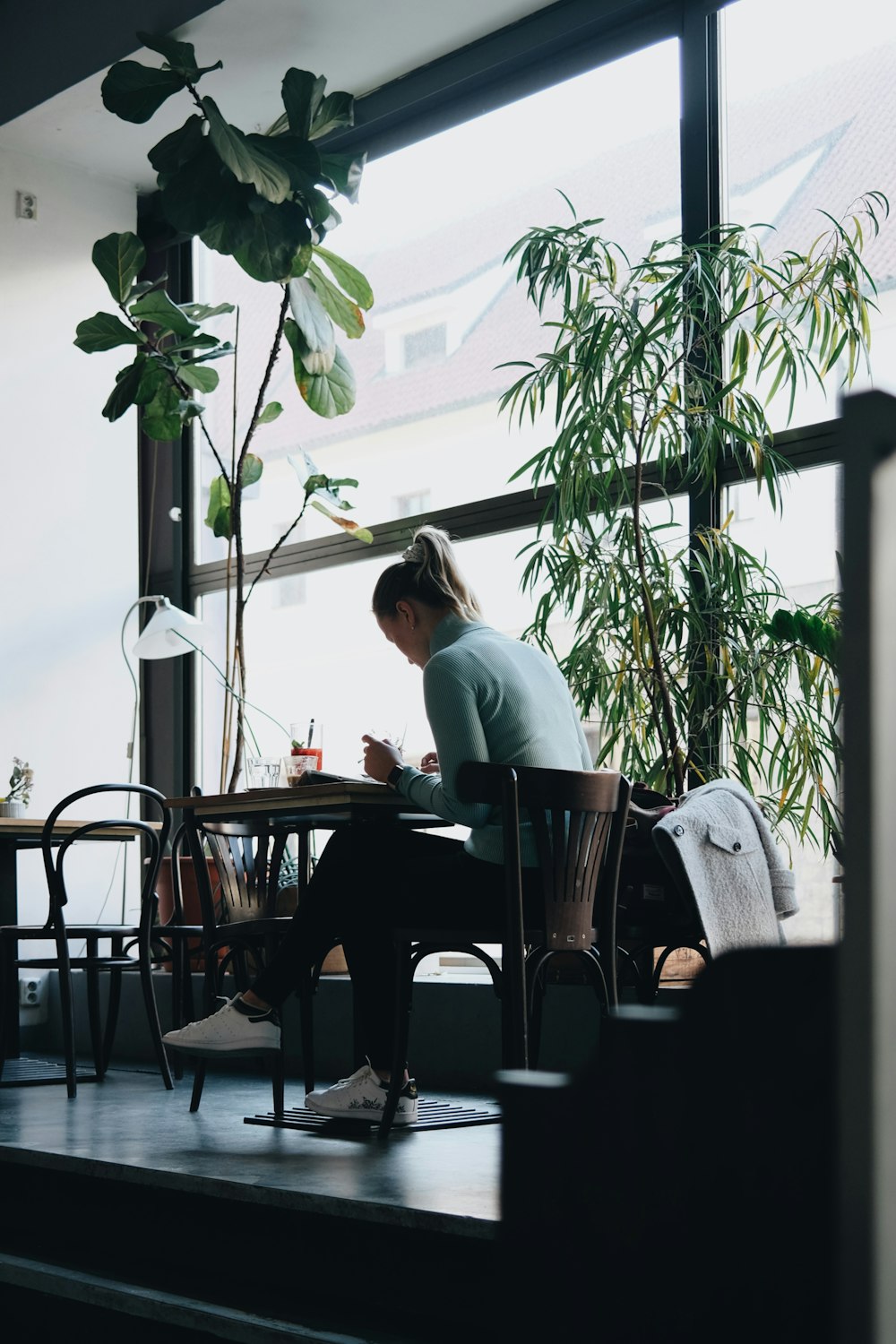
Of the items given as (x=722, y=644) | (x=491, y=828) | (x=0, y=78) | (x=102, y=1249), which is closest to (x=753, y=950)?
(x=491, y=828)

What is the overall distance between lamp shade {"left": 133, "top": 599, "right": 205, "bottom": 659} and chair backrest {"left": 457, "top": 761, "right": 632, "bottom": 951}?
2.42 m

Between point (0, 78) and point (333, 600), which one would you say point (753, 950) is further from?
point (0, 78)

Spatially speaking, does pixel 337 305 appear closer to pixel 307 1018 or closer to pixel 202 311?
pixel 202 311

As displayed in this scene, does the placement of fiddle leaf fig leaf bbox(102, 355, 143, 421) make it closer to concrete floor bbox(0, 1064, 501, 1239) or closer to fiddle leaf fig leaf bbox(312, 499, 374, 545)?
fiddle leaf fig leaf bbox(312, 499, 374, 545)

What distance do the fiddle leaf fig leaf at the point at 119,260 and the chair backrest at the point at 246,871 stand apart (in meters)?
2.51

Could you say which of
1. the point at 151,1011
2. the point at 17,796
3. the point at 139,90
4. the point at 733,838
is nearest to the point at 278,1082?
the point at 151,1011

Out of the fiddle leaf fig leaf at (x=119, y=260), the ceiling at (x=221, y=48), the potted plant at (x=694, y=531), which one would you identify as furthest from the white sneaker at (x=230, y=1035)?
the ceiling at (x=221, y=48)

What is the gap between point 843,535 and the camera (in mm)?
746

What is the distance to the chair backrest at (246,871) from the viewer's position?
3.44 metres

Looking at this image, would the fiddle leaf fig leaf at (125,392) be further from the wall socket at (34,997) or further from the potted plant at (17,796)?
the wall socket at (34,997)

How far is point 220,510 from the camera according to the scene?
5500mm

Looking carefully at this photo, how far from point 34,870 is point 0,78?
3.26 meters

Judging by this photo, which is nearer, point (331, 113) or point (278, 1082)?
point (278, 1082)

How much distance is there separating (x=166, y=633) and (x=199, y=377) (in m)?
0.96
